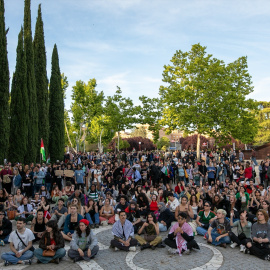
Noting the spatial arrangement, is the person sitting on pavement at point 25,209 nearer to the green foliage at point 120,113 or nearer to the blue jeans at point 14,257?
the blue jeans at point 14,257

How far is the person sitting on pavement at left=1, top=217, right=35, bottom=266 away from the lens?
684 centimetres

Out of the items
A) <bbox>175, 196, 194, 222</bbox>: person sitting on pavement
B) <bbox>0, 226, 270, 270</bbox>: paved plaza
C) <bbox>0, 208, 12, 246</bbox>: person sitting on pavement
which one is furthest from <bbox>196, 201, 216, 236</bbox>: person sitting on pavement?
<bbox>0, 208, 12, 246</bbox>: person sitting on pavement

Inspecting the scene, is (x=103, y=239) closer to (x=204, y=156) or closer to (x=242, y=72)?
(x=204, y=156)

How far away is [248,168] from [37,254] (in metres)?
13.1

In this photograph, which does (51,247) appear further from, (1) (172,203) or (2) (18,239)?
(1) (172,203)

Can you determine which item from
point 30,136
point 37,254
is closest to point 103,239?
point 37,254

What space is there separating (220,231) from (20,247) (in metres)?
5.61

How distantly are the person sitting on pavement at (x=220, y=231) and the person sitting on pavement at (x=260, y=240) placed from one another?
741 millimetres

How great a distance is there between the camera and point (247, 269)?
6.39m

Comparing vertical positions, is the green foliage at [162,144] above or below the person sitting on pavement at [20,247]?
above

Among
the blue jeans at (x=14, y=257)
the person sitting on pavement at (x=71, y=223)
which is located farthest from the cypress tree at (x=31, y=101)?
the blue jeans at (x=14, y=257)

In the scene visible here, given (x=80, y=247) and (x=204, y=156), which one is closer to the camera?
(x=80, y=247)

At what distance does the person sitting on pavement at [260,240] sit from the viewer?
7.12 meters

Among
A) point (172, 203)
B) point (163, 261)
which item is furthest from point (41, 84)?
point (163, 261)
